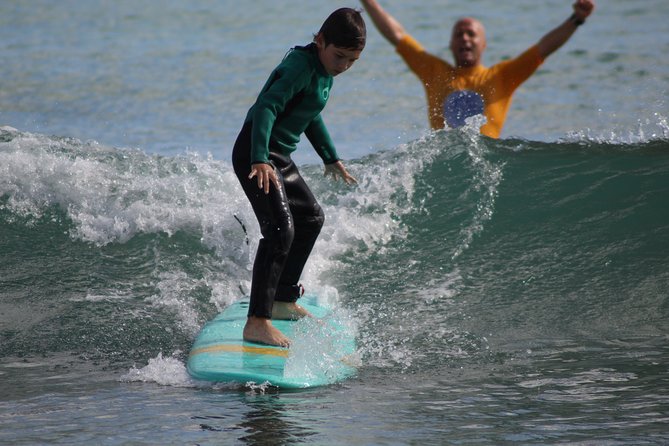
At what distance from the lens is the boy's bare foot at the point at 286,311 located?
554cm

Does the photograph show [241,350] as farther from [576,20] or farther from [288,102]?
[576,20]

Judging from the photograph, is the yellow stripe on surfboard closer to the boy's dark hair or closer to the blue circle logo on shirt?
the boy's dark hair

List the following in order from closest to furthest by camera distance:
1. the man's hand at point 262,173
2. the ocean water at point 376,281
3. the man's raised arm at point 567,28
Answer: the ocean water at point 376,281 < the man's hand at point 262,173 < the man's raised arm at point 567,28

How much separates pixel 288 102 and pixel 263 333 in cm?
115

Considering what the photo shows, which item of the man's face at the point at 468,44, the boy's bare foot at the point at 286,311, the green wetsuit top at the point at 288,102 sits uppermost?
the man's face at the point at 468,44

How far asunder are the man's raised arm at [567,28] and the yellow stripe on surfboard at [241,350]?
12.9 ft

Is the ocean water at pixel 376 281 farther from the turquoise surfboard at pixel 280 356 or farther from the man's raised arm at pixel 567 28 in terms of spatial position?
the man's raised arm at pixel 567 28

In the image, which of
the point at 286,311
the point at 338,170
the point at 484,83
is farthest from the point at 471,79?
the point at 286,311

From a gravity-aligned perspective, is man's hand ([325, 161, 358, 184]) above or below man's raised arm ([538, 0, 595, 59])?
below

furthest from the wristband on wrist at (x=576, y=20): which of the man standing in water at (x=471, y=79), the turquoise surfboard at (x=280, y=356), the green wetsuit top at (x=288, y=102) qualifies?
the turquoise surfboard at (x=280, y=356)

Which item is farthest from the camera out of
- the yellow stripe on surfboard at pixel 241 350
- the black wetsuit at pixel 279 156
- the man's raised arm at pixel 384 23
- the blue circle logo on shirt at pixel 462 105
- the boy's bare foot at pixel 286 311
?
the man's raised arm at pixel 384 23

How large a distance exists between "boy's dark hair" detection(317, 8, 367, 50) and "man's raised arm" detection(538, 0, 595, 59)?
3.15 metres

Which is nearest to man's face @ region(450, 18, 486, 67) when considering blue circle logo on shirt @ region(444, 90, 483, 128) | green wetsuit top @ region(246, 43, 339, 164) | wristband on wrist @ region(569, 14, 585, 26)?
blue circle logo on shirt @ region(444, 90, 483, 128)

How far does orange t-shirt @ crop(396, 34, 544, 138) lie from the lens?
8.04 meters
